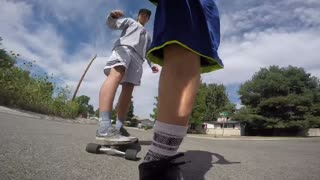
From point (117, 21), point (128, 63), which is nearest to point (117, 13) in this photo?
point (117, 21)

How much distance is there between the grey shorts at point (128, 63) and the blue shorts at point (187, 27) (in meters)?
1.39

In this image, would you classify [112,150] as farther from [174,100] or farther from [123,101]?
[174,100]

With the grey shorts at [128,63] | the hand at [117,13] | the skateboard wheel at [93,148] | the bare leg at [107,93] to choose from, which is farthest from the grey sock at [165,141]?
the hand at [117,13]

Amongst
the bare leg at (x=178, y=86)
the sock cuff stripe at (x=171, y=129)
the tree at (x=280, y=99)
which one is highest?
the tree at (x=280, y=99)

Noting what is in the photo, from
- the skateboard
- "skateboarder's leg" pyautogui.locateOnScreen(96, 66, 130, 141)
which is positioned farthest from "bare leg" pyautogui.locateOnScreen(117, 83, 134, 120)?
the skateboard

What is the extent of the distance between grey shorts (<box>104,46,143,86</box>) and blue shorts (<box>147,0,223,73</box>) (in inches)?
Result: 54.7

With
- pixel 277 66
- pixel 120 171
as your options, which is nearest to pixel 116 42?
pixel 120 171

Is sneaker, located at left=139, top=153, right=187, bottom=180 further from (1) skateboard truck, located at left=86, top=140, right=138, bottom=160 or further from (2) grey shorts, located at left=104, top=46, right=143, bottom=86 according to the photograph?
(2) grey shorts, located at left=104, top=46, right=143, bottom=86

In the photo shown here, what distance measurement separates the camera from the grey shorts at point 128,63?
2756 millimetres

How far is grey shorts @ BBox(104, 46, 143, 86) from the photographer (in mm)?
2756

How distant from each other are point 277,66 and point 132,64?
183ft

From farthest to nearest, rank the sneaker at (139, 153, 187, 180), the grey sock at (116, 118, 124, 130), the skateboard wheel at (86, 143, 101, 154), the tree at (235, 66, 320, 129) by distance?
the tree at (235, 66, 320, 129) < the grey sock at (116, 118, 124, 130) < the skateboard wheel at (86, 143, 101, 154) < the sneaker at (139, 153, 187, 180)

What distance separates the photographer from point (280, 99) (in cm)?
4703

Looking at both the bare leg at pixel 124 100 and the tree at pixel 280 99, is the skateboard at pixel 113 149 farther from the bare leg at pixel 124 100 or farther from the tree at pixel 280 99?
the tree at pixel 280 99
